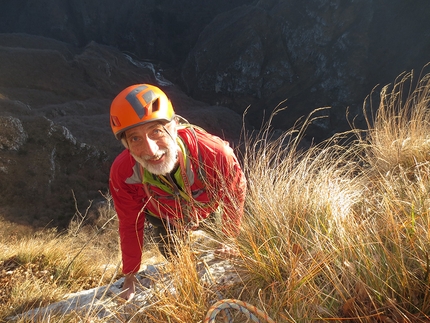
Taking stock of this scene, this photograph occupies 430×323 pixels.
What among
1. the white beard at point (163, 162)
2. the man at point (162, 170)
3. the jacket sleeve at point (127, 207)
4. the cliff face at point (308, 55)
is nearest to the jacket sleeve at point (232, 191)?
the man at point (162, 170)

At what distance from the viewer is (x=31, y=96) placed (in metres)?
41.6

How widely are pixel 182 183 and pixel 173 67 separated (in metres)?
73.1

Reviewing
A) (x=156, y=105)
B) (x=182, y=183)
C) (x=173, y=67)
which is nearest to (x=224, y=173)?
(x=182, y=183)

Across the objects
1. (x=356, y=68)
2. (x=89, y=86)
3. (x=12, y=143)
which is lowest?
(x=356, y=68)

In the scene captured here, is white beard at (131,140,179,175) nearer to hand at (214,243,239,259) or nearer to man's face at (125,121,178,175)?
man's face at (125,121,178,175)

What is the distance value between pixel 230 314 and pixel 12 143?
27.3m

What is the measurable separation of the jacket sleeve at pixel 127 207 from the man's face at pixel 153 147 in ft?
0.91

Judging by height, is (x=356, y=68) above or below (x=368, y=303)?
below

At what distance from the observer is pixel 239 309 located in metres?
1.25

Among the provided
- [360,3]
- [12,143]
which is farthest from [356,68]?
[12,143]

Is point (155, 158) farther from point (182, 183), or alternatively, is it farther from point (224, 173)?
point (224, 173)

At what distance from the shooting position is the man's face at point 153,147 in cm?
217

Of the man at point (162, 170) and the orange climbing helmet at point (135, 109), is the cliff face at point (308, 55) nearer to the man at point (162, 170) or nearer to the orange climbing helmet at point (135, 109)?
the man at point (162, 170)

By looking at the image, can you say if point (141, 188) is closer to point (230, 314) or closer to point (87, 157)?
point (230, 314)
